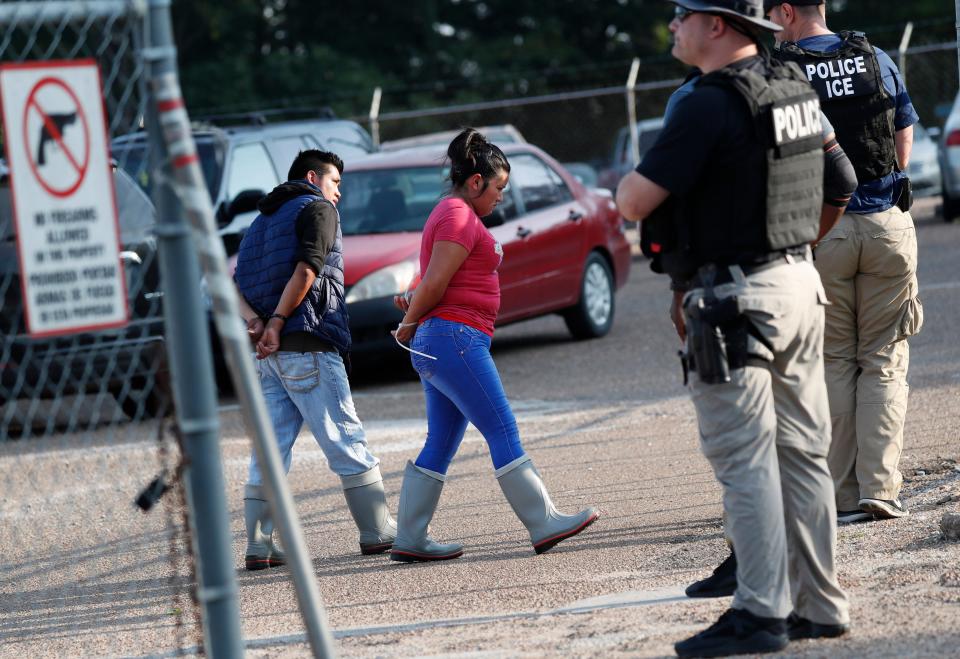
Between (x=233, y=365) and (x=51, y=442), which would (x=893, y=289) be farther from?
(x=51, y=442)

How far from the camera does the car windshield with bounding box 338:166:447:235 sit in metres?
10.6

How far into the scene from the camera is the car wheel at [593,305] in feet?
38.7

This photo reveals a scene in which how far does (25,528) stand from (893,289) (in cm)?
448

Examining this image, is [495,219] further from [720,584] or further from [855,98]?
[720,584]

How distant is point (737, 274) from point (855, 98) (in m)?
1.83

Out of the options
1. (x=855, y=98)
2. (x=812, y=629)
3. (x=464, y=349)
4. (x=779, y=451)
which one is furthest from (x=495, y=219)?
(x=812, y=629)

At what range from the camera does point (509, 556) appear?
18.8 ft

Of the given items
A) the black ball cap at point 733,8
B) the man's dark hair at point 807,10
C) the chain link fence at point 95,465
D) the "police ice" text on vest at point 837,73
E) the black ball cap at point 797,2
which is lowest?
the chain link fence at point 95,465

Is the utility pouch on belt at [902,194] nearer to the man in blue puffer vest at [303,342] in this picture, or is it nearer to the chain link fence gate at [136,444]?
the man in blue puffer vest at [303,342]

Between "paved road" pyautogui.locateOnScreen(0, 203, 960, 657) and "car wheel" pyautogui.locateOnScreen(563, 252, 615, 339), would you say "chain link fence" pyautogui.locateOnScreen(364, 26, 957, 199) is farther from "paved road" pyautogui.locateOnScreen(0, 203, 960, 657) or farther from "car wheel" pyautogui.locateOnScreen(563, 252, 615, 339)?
"paved road" pyautogui.locateOnScreen(0, 203, 960, 657)

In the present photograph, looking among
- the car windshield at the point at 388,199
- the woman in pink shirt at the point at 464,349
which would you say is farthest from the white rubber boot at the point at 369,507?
the car windshield at the point at 388,199

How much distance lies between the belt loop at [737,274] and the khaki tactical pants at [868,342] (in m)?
1.77

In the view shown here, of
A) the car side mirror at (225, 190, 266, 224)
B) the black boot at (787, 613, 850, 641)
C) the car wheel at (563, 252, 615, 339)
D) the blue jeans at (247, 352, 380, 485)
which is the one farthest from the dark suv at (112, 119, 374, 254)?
the black boot at (787, 613, 850, 641)

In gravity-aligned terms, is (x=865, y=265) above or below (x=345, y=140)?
below
